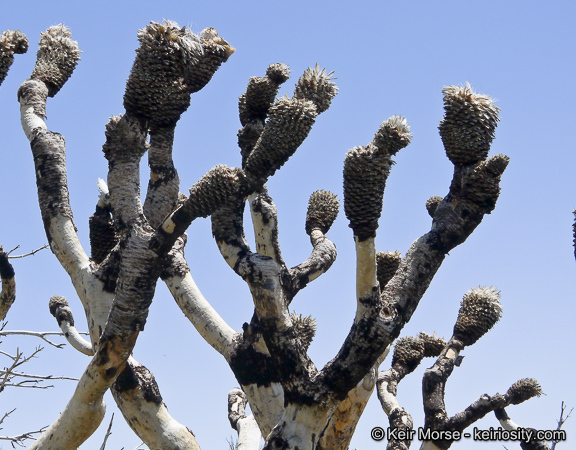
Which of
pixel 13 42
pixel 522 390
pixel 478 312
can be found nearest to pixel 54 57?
pixel 13 42

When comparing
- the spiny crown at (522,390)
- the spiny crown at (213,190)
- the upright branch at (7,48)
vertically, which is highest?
the upright branch at (7,48)

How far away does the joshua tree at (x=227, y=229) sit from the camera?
3936mm

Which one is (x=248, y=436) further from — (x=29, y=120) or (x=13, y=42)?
(x=13, y=42)

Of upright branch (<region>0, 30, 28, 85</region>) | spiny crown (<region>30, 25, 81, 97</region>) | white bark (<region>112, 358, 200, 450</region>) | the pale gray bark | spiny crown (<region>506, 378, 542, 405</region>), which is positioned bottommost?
white bark (<region>112, 358, 200, 450</region>)

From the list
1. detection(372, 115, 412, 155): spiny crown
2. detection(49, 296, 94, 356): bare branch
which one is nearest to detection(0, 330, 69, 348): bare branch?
detection(49, 296, 94, 356): bare branch

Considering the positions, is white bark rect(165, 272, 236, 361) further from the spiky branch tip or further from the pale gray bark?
the spiky branch tip

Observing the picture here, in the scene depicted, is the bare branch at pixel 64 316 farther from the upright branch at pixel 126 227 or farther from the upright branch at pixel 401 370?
the upright branch at pixel 401 370

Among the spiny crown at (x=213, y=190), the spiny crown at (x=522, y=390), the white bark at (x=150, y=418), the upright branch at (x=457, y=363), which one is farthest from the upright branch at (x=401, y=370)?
the spiny crown at (x=213, y=190)

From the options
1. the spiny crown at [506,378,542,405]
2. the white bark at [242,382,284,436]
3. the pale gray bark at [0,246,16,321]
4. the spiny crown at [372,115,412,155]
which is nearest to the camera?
the spiny crown at [372,115,412,155]

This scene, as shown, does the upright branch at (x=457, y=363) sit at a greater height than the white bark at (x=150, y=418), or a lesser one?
greater

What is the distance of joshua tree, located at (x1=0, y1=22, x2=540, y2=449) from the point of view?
12.9 ft

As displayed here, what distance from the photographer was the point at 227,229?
17.4 ft

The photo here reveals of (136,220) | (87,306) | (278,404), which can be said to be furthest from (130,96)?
(278,404)

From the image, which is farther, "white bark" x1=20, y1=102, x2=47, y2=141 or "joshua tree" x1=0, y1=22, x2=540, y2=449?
"white bark" x1=20, y1=102, x2=47, y2=141
